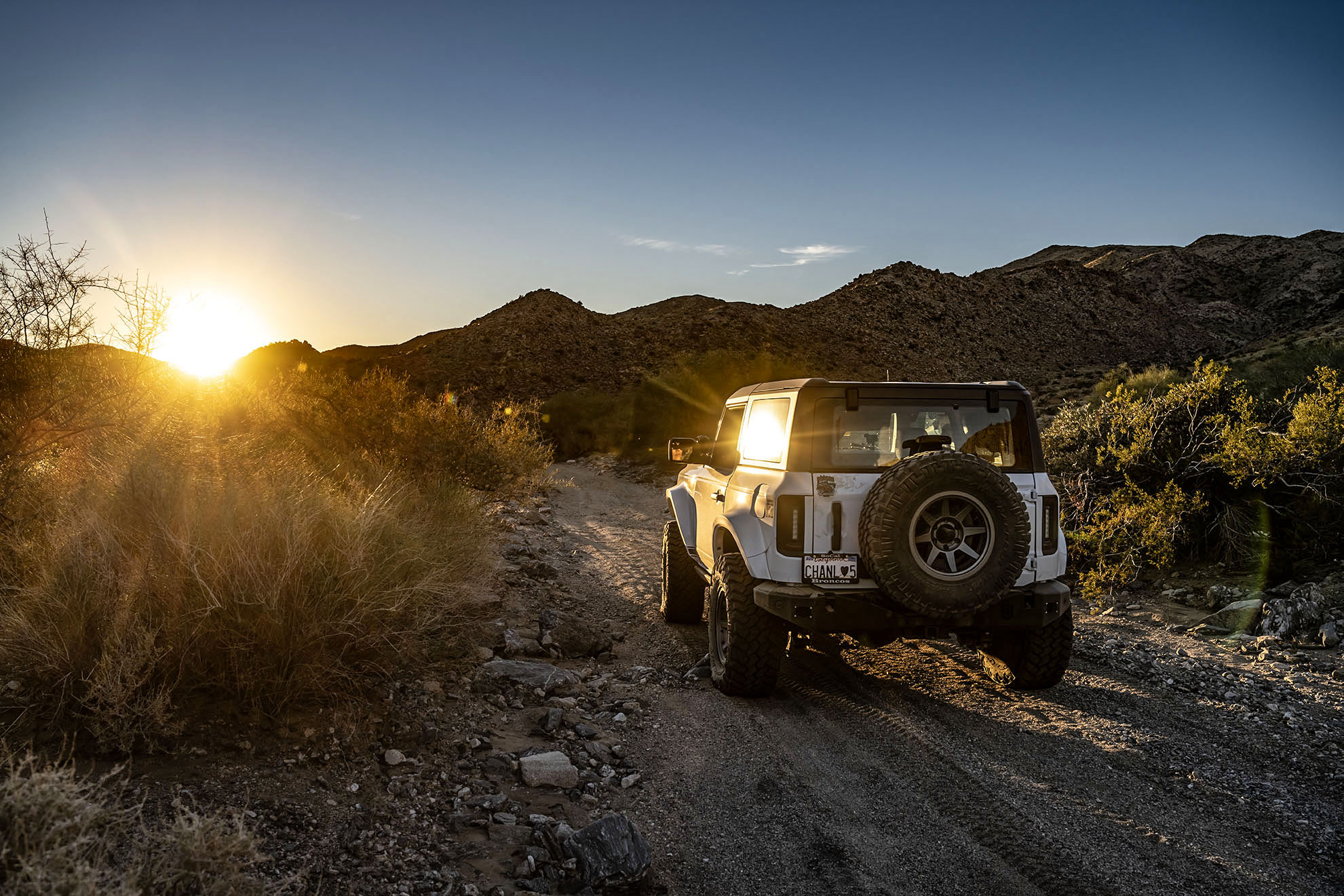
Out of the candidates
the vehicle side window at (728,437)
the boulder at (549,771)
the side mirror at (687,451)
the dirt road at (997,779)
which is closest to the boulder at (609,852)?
the dirt road at (997,779)

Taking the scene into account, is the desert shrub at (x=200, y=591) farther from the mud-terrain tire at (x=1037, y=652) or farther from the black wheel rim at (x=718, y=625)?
the mud-terrain tire at (x=1037, y=652)

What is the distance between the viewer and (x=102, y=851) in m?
2.38

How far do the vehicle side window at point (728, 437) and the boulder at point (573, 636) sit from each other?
67.5 inches

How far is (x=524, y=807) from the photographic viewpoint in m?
3.60

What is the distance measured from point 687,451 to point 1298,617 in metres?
5.15

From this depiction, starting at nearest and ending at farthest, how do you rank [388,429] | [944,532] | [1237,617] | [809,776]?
[809,776]
[944,532]
[1237,617]
[388,429]

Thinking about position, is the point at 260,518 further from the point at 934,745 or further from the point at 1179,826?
the point at 1179,826

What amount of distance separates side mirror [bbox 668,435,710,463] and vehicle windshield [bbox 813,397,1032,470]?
76.1 inches

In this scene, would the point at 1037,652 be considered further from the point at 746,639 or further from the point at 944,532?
the point at 746,639

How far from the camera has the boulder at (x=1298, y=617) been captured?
6.15 metres

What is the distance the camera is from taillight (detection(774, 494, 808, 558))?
4559 millimetres

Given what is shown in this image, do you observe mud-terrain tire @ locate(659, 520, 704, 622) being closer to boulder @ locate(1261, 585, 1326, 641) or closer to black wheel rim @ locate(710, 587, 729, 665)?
black wheel rim @ locate(710, 587, 729, 665)

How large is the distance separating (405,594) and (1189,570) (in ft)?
25.4

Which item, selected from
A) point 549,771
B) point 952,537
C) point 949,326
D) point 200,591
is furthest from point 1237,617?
point 949,326
